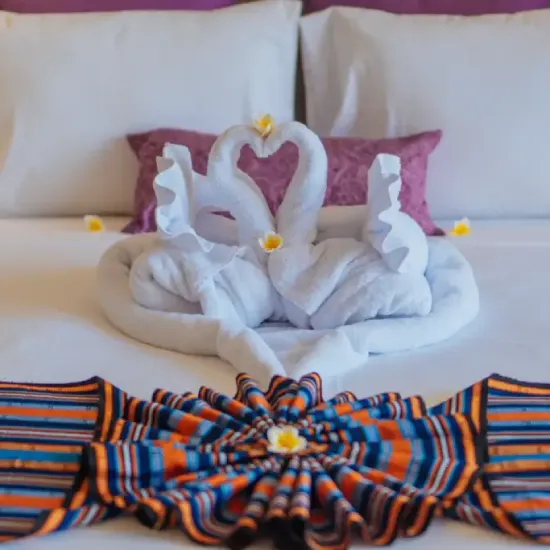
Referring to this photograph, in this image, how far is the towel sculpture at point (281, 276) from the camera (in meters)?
1.27

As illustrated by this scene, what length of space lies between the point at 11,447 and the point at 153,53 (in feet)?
4.00

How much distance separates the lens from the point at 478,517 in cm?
83

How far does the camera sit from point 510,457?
3.02 feet

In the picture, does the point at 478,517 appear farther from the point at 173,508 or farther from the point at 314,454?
the point at 173,508

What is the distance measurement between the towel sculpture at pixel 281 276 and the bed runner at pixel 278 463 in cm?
23

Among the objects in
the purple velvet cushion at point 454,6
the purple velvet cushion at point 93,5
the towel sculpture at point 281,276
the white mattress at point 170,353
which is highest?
the purple velvet cushion at point 454,6

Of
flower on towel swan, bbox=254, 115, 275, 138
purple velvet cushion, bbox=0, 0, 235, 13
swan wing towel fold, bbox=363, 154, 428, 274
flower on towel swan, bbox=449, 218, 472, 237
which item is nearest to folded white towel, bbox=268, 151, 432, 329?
swan wing towel fold, bbox=363, 154, 428, 274

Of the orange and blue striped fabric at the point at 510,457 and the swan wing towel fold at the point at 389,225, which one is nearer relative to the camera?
the orange and blue striped fabric at the point at 510,457

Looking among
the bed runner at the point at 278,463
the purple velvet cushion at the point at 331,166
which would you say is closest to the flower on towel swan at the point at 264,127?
the purple velvet cushion at the point at 331,166

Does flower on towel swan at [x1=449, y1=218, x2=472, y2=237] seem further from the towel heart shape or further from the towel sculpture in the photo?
the towel heart shape

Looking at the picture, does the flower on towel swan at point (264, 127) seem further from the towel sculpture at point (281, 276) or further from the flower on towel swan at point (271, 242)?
the flower on towel swan at point (271, 242)

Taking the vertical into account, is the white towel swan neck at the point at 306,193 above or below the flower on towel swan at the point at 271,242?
above

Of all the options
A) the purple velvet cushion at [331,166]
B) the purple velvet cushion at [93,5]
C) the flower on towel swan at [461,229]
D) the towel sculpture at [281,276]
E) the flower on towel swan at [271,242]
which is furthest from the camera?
the purple velvet cushion at [93,5]

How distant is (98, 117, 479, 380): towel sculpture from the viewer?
127 centimetres
